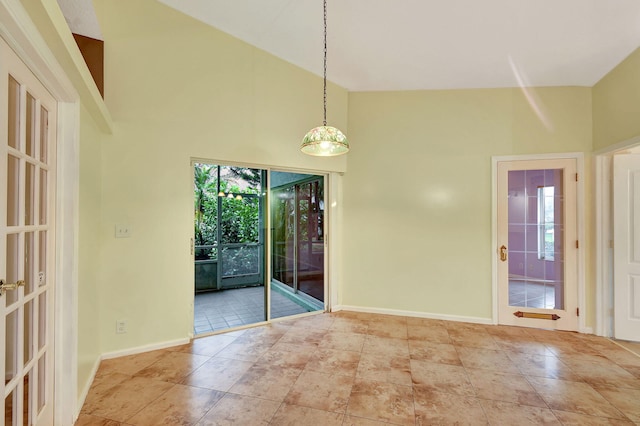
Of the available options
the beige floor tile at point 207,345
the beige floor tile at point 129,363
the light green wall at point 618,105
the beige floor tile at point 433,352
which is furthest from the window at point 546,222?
the beige floor tile at point 129,363

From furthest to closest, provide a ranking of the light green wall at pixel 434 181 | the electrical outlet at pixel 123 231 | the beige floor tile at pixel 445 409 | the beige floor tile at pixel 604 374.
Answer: the light green wall at pixel 434 181 < the electrical outlet at pixel 123 231 < the beige floor tile at pixel 604 374 < the beige floor tile at pixel 445 409

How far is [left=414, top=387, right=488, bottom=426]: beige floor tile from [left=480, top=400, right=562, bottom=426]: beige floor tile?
0.06 m

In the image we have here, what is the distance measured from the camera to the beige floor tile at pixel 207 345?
118 inches

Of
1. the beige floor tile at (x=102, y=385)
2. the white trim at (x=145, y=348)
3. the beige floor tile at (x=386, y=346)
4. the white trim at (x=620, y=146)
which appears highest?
the white trim at (x=620, y=146)

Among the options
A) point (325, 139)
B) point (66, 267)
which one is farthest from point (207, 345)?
A: point (325, 139)

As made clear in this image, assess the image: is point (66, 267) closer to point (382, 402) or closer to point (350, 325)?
point (382, 402)

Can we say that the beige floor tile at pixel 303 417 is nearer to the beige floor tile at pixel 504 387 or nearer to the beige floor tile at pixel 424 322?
the beige floor tile at pixel 504 387

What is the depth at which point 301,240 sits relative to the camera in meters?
4.55

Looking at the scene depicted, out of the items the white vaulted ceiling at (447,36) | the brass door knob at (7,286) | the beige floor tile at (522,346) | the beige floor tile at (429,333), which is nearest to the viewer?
the brass door knob at (7,286)

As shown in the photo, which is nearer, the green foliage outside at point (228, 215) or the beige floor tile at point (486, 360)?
the beige floor tile at point (486, 360)

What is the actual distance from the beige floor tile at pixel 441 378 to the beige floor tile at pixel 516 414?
18 cm

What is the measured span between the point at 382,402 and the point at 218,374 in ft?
4.53

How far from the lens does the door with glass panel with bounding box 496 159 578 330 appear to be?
11.9 ft

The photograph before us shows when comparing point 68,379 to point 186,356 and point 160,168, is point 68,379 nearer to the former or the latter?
point 186,356
